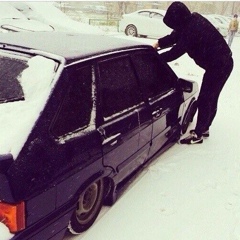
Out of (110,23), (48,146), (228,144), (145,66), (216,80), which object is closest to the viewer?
(48,146)

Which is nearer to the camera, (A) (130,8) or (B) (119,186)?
(B) (119,186)

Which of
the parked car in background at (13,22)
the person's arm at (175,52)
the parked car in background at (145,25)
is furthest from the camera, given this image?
the parked car in background at (145,25)

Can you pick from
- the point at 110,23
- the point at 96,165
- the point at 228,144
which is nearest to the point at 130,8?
the point at 110,23

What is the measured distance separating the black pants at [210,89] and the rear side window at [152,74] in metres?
0.75

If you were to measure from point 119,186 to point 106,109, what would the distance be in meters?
0.93

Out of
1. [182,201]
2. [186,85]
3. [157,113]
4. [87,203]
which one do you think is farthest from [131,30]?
[87,203]

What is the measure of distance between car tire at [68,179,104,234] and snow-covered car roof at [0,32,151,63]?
3.54 ft

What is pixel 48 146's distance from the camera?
7.11ft

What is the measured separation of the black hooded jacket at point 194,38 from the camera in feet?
14.5

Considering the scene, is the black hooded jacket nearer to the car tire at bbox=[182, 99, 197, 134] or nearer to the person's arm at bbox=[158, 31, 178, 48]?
the person's arm at bbox=[158, 31, 178, 48]

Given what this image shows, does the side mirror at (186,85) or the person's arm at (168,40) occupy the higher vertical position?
the person's arm at (168,40)

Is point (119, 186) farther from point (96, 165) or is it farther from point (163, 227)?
point (96, 165)

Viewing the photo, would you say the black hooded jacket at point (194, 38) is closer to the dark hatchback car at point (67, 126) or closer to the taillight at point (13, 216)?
the dark hatchback car at point (67, 126)

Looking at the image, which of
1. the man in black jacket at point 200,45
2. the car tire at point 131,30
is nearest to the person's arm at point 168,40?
the man in black jacket at point 200,45
